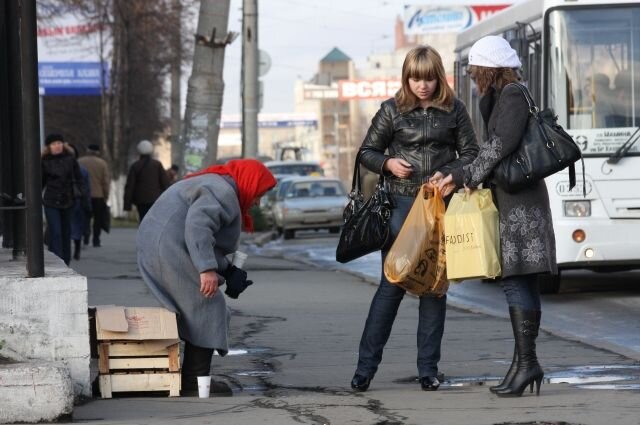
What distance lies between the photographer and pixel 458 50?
19719 millimetres

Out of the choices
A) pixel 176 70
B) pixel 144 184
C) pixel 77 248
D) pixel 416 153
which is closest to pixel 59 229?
pixel 144 184

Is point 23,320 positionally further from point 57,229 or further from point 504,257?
point 57,229

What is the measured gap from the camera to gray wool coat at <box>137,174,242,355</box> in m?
7.75

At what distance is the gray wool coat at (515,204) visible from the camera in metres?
7.37

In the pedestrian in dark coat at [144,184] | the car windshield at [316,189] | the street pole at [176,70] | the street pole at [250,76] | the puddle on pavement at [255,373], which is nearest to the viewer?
the puddle on pavement at [255,373]

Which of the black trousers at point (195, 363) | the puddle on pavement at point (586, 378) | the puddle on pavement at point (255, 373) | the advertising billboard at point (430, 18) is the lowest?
the puddle on pavement at point (255, 373)

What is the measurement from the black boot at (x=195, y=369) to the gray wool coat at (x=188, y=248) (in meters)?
0.08

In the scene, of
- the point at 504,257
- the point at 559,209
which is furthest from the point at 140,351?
the point at 559,209

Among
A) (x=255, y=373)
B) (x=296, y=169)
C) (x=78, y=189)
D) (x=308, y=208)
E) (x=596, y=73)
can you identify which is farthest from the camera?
(x=296, y=169)

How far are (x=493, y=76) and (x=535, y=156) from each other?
475 mm

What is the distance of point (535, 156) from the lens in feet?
24.0

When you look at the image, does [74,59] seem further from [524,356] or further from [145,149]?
[524,356]

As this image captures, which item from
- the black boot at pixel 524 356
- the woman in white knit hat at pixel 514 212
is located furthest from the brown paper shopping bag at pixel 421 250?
the black boot at pixel 524 356

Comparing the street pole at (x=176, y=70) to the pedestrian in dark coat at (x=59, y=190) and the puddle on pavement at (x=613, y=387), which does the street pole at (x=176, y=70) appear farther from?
the puddle on pavement at (x=613, y=387)
